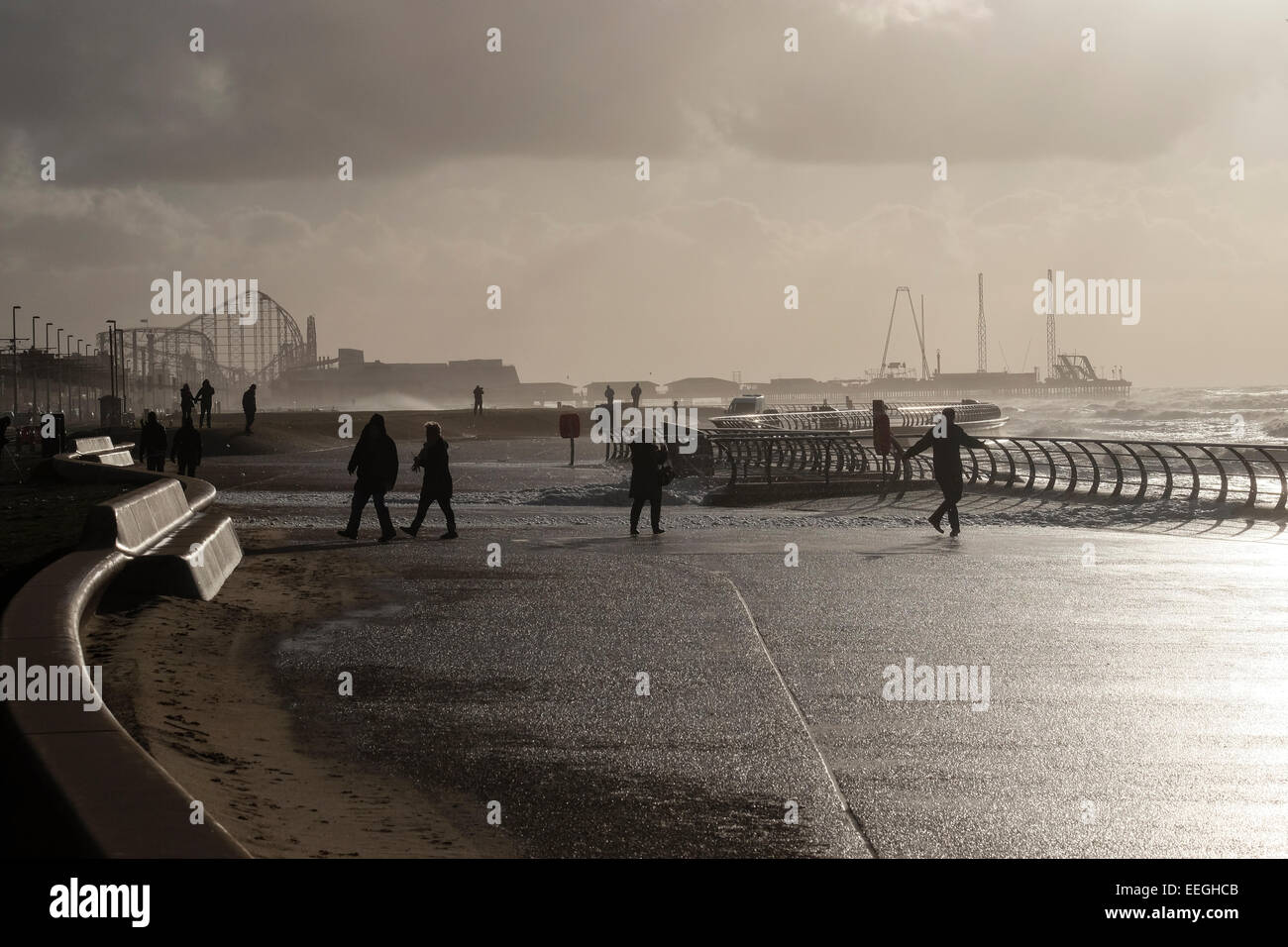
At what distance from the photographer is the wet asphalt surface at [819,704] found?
21.6ft

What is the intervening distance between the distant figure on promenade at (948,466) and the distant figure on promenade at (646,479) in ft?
12.4

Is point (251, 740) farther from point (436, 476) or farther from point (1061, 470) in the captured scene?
point (1061, 470)

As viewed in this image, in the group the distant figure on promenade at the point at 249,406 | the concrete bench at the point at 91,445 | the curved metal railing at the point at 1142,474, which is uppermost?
the distant figure on promenade at the point at 249,406

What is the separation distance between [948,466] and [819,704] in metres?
13.9

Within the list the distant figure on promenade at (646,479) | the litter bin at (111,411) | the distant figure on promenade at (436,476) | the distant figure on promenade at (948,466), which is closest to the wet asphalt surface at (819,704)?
the distant figure on promenade at (436,476)

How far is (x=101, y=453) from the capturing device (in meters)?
35.8

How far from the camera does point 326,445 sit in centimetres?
6056

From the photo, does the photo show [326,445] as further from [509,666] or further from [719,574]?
[509,666]

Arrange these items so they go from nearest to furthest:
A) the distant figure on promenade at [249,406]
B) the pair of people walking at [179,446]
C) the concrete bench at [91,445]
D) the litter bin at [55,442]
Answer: the pair of people walking at [179,446]
the concrete bench at [91,445]
the litter bin at [55,442]
the distant figure on promenade at [249,406]

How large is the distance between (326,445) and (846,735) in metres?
53.9

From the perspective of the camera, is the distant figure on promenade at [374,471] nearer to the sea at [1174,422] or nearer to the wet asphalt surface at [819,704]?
the wet asphalt surface at [819,704]

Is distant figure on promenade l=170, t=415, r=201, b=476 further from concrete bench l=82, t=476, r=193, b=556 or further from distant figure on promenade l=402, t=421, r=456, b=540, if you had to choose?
concrete bench l=82, t=476, r=193, b=556

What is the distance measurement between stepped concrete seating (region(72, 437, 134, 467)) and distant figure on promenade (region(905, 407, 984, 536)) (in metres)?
17.1
